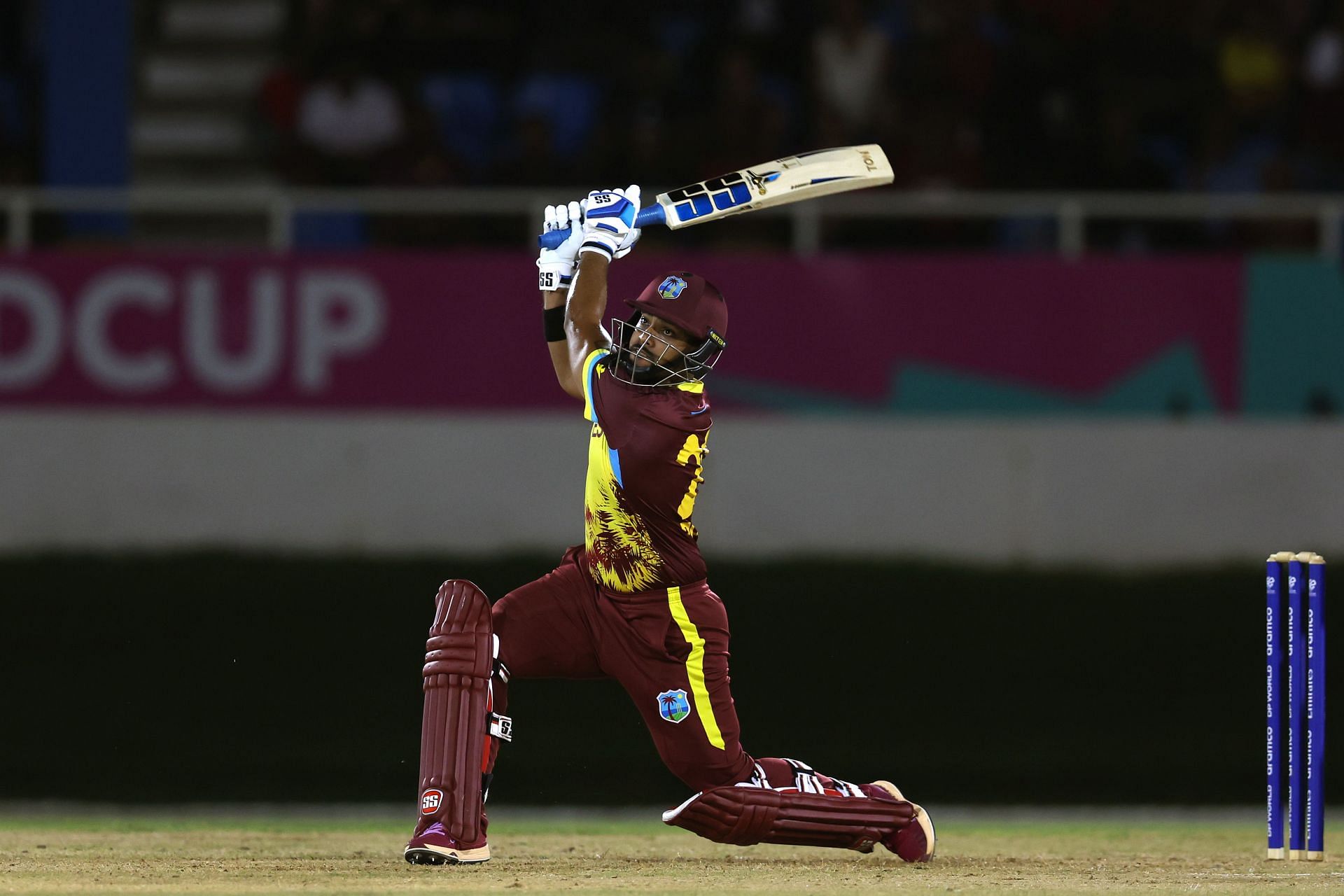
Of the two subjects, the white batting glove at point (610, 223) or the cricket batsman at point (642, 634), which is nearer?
the cricket batsman at point (642, 634)

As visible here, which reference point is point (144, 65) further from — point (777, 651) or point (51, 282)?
point (777, 651)

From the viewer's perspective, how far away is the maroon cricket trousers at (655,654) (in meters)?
6.43

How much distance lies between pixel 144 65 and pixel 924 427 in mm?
5482

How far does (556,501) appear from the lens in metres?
12.2

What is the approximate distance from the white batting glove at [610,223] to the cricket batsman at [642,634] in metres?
0.11

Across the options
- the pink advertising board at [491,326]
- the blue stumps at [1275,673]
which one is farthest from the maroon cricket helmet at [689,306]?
the pink advertising board at [491,326]

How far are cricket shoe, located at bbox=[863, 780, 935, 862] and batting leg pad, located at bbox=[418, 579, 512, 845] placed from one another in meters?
1.17

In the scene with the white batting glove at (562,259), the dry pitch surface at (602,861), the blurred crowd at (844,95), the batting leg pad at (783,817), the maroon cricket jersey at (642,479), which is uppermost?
the blurred crowd at (844,95)

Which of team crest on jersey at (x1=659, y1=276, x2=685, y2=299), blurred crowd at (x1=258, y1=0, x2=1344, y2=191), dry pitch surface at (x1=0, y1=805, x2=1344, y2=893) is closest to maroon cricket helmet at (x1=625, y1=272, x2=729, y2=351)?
team crest on jersey at (x1=659, y1=276, x2=685, y2=299)

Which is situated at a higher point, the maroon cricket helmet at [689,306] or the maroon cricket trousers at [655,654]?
the maroon cricket helmet at [689,306]

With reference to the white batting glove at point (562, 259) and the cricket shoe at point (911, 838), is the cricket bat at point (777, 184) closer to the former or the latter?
the white batting glove at point (562, 259)

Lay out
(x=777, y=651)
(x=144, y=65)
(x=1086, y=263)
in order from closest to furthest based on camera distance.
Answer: (x=777, y=651) < (x=1086, y=263) < (x=144, y=65)

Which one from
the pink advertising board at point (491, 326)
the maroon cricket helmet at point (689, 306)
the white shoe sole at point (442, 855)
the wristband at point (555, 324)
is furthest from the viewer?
the pink advertising board at point (491, 326)

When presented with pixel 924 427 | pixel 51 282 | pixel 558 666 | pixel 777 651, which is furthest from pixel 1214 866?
pixel 51 282
